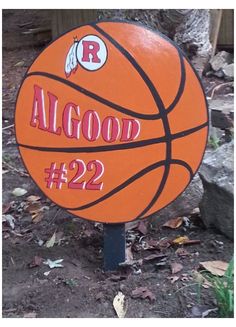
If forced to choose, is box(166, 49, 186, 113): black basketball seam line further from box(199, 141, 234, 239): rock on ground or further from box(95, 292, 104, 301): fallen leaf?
box(95, 292, 104, 301): fallen leaf

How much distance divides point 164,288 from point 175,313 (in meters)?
0.20

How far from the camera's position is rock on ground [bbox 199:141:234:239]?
339cm

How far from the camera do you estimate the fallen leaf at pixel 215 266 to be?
10.3 ft

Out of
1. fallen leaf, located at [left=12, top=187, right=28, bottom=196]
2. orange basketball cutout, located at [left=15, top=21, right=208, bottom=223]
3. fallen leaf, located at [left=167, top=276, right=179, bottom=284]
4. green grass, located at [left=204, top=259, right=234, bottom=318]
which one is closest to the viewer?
green grass, located at [left=204, top=259, right=234, bottom=318]

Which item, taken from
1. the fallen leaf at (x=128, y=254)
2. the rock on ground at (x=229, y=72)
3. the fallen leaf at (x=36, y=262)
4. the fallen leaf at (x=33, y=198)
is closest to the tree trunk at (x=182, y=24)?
the fallen leaf at (x=33, y=198)

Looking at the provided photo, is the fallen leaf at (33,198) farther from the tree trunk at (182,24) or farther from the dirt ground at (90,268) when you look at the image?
the tree trunk at (182,24)

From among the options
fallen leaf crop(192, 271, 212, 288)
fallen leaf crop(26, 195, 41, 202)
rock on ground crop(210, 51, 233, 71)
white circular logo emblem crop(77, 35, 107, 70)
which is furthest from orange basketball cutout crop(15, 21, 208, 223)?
rock on ground crop(210, 51, 233, 71)

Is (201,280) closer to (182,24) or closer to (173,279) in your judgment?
(173,279)

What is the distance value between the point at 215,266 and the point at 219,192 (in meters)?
0.44

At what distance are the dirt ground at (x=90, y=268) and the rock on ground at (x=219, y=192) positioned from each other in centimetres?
8

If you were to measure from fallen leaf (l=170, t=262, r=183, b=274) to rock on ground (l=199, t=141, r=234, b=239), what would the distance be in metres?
0.41

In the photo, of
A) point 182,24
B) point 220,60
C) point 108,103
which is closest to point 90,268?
point 108,103

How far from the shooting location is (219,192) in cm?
341

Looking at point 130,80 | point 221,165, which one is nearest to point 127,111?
point 130,80
